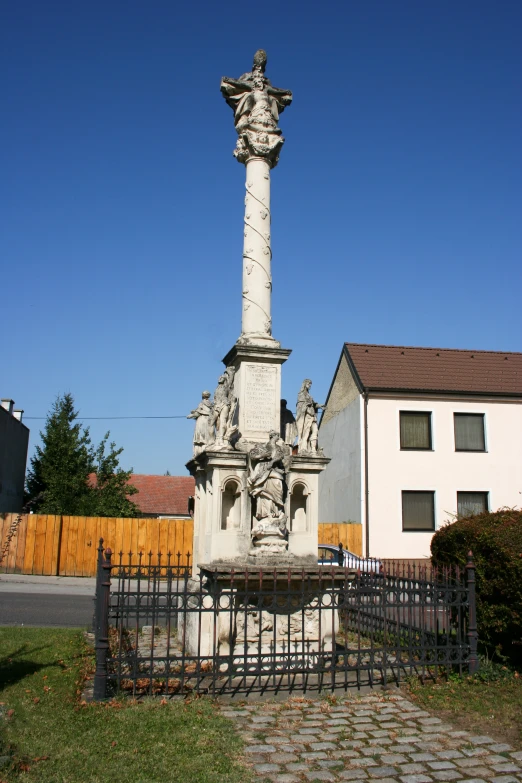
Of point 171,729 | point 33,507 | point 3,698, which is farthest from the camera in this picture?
point 33,507

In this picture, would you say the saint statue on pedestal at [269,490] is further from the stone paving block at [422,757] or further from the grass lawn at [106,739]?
the stone paving block at [422,757]

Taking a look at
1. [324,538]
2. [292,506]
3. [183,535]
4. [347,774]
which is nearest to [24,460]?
[183,535]

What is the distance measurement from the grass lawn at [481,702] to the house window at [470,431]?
56.7ft

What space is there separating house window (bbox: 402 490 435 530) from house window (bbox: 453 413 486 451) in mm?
2371

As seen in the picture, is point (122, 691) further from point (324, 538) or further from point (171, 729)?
point (324, 538)

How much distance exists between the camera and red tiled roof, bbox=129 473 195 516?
126ft

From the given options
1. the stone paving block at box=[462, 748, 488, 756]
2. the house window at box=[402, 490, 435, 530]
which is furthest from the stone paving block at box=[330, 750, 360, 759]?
the house window at box=[402, 490, 435, 530]

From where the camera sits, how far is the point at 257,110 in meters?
11.4

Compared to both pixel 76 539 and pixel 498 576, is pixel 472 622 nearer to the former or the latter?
pixel 498 576

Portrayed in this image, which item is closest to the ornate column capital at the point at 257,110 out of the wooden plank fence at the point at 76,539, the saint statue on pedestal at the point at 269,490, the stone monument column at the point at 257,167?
the stone monument column at the point at 257,167

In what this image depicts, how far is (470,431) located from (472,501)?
8.59 ft

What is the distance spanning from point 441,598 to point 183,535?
1696 cm

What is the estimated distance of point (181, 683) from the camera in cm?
714

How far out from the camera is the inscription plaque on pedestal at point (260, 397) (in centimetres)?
1017
